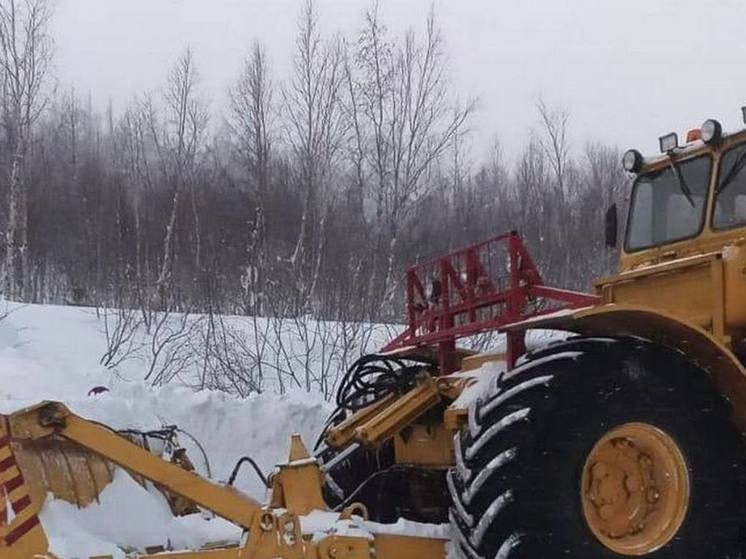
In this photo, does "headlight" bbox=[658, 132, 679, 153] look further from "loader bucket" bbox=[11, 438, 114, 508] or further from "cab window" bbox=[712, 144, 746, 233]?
"loader bucket" bbox=[11, 438, 114, 508]

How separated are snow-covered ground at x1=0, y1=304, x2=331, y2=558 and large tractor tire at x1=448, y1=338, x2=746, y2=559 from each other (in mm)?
1410

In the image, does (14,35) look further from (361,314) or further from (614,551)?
(614,551)

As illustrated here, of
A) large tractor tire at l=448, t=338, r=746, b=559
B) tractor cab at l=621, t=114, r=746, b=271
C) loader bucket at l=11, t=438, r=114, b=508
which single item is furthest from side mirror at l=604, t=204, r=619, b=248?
loader bucket at l=11, t=438, r=114, b=508

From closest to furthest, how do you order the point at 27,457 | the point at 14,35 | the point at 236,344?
the point at 27,457
the point at 236,344
the point at 14,35

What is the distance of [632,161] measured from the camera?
6668mm

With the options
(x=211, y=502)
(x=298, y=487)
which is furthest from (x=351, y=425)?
(x=211, y=502)

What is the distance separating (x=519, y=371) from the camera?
176 inches

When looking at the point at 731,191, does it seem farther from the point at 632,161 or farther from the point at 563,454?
the point at 563,454

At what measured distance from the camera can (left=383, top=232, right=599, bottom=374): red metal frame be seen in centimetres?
595

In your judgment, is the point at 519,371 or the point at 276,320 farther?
the point at 276,320

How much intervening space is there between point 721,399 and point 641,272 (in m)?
1.19

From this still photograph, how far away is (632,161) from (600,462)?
110 inches

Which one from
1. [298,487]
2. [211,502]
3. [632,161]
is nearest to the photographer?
[211,502]

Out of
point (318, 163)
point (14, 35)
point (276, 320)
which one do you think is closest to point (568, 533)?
point (276, 320)
